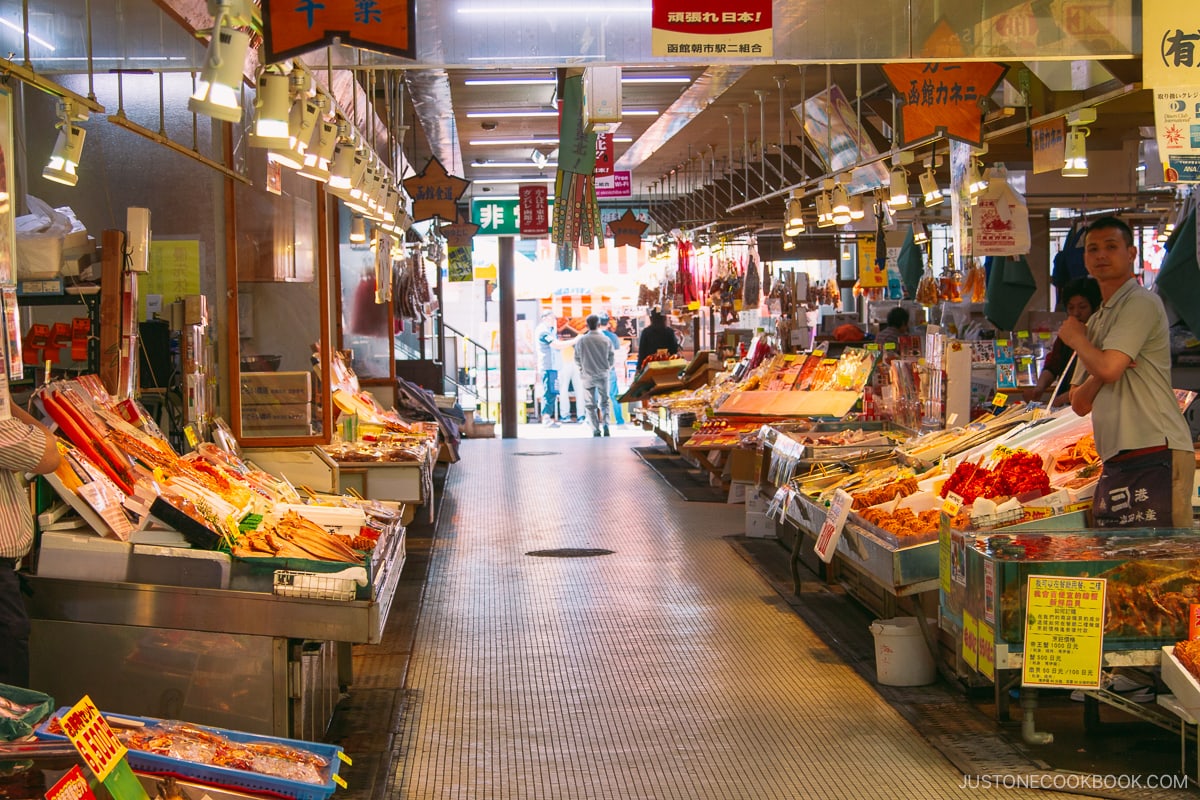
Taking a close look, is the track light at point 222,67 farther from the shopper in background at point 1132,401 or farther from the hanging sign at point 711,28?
the shopper in background at point 1132,401

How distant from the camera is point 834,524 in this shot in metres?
6.69

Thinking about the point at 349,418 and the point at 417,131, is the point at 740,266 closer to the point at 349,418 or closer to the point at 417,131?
the point at 417,131

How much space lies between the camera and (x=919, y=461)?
25.0ft

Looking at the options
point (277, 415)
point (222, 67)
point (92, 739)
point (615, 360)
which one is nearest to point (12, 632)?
point (92, 739)

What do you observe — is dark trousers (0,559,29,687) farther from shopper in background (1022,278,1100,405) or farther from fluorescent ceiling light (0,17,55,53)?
shopper in background (1022,278,1100,405)

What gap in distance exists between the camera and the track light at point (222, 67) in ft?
12.9

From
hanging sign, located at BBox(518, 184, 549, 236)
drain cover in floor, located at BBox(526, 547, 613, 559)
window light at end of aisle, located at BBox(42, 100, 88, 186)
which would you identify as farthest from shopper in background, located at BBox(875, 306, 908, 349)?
window light at end of aisle, located at BBox(42, 100, 88, 186)

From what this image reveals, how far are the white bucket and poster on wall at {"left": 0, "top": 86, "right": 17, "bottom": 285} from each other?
13.5 feet

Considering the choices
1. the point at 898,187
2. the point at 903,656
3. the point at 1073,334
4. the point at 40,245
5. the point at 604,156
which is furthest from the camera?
the point at 604,156

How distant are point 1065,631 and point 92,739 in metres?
3.30

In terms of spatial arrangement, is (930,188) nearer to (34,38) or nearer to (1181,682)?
(1181,682)

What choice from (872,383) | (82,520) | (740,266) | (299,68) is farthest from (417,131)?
(82,520)

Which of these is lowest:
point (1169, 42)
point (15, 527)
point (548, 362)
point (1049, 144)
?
point (15, 527)

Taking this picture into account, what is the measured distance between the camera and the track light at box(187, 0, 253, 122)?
393 centimetres
